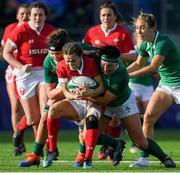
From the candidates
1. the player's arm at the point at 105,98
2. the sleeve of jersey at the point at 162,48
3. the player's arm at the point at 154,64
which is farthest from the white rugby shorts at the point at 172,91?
the player's arm at the point at 105,98

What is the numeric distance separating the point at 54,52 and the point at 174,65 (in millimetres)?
1556

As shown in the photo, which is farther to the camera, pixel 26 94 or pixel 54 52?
pixel 26 94

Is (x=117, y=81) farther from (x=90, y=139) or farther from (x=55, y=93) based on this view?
(x=55, y=93)

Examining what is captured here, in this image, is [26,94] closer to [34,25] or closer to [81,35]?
[34,25]

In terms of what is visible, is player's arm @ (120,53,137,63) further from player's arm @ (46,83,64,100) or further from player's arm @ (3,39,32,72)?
player's arm @ (46,83,64,100)

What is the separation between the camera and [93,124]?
40.0 ft

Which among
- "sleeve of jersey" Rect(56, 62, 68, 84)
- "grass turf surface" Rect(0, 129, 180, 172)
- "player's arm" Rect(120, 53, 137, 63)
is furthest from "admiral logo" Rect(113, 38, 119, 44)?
"sleeve of jersey" Rect(56, 62, 68, 84)

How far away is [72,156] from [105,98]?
267 centimetres

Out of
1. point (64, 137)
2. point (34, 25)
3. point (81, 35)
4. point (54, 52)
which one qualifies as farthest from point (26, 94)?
point (81, 35)

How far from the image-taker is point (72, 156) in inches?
582

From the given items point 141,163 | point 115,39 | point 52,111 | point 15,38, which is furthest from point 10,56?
point 141,163

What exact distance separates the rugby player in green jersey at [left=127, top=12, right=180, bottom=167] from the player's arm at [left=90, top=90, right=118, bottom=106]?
0.76 m

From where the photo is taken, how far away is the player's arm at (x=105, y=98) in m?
12.3

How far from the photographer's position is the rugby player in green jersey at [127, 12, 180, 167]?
12820 mm
